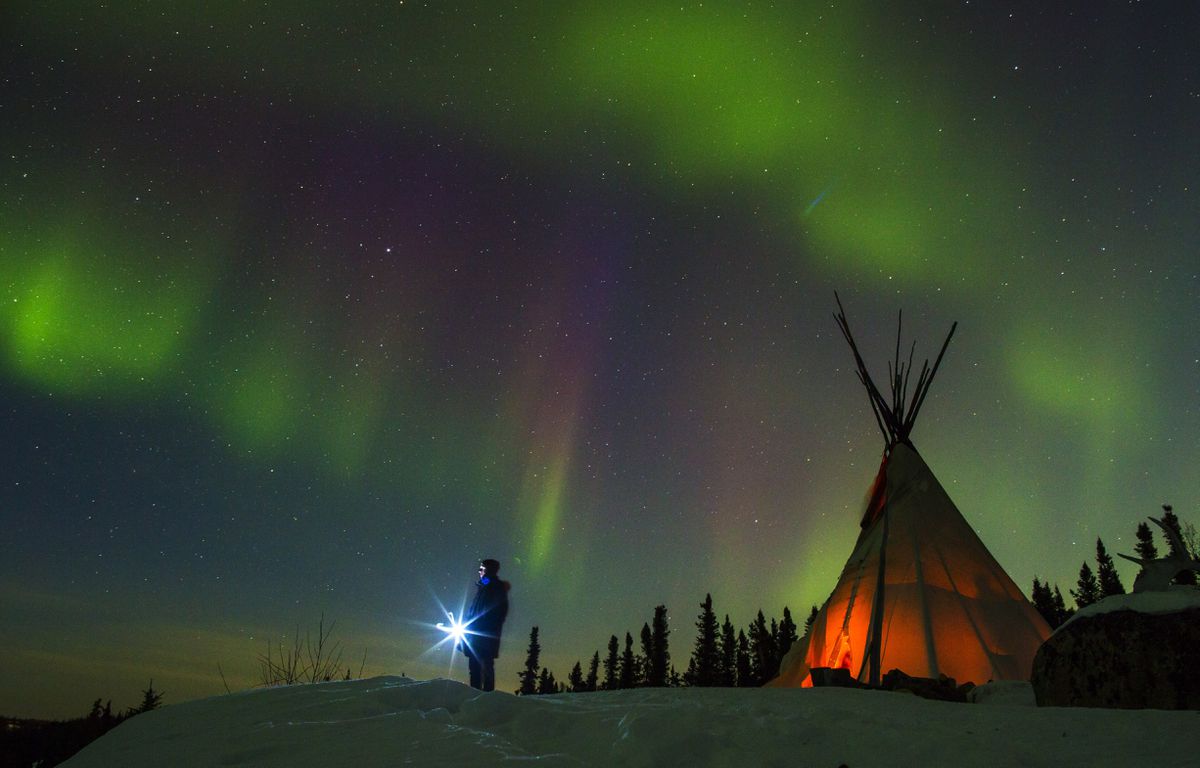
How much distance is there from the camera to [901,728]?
3430 mm

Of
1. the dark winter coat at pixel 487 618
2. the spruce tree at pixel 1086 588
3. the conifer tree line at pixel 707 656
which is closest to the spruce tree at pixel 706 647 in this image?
the conifer tree line at pixel 707 656

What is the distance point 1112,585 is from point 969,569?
1393 inches

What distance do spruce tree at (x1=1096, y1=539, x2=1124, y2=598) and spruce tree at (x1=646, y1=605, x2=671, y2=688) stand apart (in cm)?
2581

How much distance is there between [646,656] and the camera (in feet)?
140

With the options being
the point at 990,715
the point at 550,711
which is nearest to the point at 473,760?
the point at 550,711

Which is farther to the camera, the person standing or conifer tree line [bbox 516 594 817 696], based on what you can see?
conifer tree line [bbox 516 594 817 696]

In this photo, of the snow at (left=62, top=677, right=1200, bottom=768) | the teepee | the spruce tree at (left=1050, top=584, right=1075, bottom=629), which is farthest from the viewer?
the spruce tree at (left=1050, top=584, right=1075, bottom=629)

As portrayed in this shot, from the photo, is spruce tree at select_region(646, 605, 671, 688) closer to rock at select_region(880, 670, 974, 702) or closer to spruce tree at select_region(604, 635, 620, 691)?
spruce tree at select_region(604, 635, 620, 691)

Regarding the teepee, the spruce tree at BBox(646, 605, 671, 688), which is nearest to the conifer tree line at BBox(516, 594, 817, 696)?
the spruce tree at BBox(646, 605, 671, 688)

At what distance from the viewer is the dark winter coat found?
6.96 meters

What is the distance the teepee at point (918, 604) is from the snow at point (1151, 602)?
8.49ft

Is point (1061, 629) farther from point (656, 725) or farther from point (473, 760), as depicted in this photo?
point (473, 760)

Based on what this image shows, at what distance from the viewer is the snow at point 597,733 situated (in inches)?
116

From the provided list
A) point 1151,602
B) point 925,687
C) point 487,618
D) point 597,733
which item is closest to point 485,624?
point 487,618
